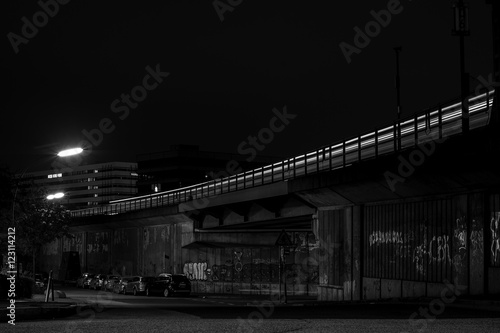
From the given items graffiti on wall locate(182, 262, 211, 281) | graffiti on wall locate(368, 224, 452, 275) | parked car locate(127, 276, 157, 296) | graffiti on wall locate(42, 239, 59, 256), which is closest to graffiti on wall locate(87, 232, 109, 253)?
graffiti on wall locate(42, 239, 59, 256)

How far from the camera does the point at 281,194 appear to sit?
123ft

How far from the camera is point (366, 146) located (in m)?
33.5

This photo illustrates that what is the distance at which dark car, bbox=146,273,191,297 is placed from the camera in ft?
163

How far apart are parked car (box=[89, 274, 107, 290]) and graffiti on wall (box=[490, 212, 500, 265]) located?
42.1 meters

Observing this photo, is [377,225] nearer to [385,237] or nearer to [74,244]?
[385,237]

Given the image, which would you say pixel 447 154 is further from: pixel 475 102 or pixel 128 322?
pixel 128 322

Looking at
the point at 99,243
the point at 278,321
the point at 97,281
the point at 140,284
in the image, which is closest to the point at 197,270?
the point at 140,284

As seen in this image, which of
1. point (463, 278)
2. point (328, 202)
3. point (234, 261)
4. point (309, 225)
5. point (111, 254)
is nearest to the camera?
point (463, 278)

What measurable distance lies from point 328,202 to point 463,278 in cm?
975

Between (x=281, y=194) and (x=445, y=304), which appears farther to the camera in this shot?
(x=281, y=194)

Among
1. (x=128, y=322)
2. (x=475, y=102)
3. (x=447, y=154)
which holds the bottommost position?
(x=128, y=322)

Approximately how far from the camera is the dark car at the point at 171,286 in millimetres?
49656

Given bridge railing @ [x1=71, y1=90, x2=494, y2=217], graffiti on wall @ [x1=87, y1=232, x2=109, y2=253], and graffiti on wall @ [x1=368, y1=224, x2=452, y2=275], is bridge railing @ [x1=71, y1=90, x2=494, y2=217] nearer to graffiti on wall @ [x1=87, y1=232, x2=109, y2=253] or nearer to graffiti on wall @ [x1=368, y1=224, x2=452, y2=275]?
graffiti on wall @ [x1=368, y1=224, x2=452, y2=275]

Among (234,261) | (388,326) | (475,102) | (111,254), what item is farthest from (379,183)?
(111,254)
